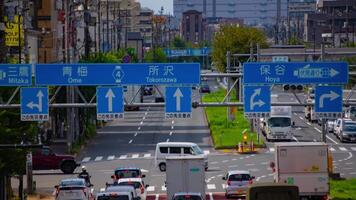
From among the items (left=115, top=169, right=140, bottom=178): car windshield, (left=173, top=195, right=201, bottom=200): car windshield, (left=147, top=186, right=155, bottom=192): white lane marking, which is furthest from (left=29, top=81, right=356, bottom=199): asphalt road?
(left=173, top=195, right=201, bottom=200): car windshield

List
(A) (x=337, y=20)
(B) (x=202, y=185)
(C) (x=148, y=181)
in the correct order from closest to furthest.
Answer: (B) (x=202, y=185) < (C) (x=148, y=181) < (A) (x=337, y=20)

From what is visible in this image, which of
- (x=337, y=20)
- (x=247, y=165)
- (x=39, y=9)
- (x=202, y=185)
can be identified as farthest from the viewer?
(x=337, y=20)

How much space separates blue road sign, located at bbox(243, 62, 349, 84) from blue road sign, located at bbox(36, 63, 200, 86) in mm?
2355

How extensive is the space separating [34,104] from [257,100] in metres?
8.21

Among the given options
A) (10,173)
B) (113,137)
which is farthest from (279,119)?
(10,173)

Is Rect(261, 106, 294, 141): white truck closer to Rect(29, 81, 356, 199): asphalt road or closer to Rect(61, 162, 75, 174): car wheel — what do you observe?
Rect(29, 81, 356, 199): asphalt road

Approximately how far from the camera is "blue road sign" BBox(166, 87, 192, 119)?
137ft

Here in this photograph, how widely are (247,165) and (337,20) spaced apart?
113m

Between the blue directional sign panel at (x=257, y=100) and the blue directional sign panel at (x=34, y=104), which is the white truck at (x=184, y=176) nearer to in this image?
the blue directional sign panel at (x=257, y=100)

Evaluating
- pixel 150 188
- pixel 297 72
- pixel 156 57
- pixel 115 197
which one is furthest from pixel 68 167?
pixel 156 57

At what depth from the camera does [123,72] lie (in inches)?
1620

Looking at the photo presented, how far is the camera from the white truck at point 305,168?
39812 mm

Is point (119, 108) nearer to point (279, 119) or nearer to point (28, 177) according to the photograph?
point (28, 177)

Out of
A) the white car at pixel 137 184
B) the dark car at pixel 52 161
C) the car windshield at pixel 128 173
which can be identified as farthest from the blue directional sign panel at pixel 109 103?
the dark car at pixel 52 161
